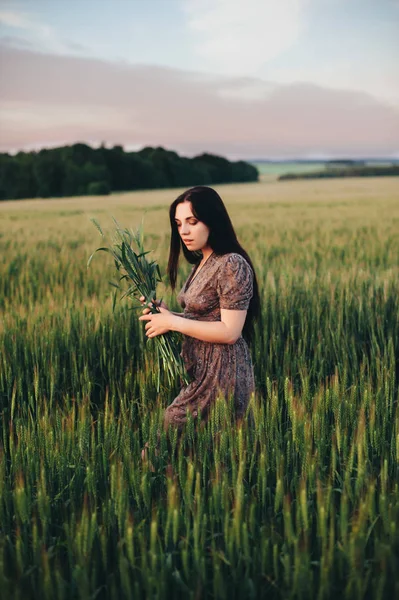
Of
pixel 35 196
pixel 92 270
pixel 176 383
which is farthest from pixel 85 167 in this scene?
pixel 176 383

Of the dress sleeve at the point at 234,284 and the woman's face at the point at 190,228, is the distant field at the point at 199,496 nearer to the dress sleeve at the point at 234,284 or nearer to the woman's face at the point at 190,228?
the dress sleeve at the point at 234,284

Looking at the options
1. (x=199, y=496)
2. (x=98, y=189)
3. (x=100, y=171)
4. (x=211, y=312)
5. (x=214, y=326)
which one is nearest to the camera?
(x=199, y=496)

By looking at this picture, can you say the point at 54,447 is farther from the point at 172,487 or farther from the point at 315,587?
the point at 315,587

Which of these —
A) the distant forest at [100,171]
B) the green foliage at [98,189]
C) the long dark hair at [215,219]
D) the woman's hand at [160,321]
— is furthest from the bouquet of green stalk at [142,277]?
the distant forest at [100,171]

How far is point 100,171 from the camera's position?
40.4 meters

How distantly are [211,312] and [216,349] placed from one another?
0.14 metres

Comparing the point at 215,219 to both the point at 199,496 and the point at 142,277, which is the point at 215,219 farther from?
the point at 199,496

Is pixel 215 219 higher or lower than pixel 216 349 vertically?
higher

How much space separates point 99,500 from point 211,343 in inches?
29.2

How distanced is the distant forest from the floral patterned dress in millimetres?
35447

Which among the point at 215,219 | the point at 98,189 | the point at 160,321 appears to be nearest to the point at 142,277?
the point at 160,321

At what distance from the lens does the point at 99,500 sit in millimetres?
1734

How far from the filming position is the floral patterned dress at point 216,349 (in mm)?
2203

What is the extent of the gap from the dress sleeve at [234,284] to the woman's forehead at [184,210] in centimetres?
20
